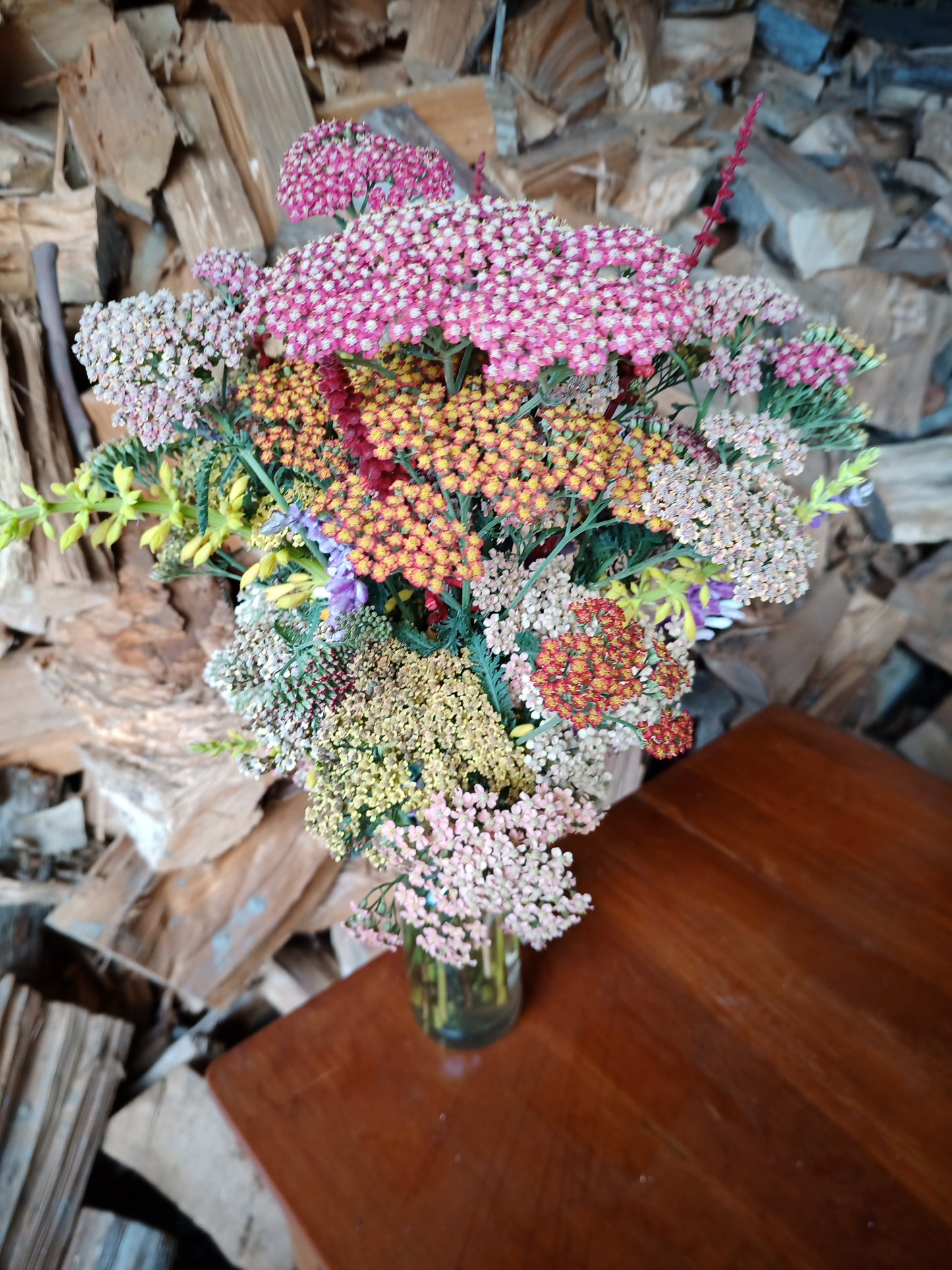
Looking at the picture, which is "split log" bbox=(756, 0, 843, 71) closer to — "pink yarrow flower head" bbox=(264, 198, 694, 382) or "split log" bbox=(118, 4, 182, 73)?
"split log" bbox=(118, 4, 182, 73)

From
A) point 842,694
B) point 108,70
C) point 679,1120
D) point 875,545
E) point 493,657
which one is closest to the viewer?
point 493,657

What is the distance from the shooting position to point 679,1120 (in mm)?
708

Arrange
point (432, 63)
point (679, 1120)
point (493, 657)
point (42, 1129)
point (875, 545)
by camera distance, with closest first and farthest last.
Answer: point (493, 657) → point (679, 1120) → point (432, 63) → point (42, 1129) → point (875, 545)

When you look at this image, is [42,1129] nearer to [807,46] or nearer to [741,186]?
[741,186]

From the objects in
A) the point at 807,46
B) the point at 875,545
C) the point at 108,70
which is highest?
the point at 807,46

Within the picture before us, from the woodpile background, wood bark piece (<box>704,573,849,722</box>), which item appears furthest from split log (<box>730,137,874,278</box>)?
wood bark piece (<box>704,573,849,722</box>)

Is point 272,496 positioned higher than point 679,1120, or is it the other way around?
point 272,496

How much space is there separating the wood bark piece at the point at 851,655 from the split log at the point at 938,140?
0.68 m

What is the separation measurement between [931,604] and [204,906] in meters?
1.31

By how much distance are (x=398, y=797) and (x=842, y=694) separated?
1.24 m

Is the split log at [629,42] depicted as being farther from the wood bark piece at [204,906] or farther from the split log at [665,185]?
the wood bark piece at [204,906]

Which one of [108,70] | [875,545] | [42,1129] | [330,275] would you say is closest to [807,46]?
[875,545]

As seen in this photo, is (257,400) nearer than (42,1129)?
Yes

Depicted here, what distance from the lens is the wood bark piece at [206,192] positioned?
903 mm
